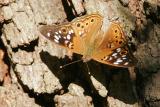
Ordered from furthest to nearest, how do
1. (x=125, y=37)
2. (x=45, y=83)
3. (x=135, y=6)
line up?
(x=135, y=6)
(x=125, y=37)
(x=45, y=83)

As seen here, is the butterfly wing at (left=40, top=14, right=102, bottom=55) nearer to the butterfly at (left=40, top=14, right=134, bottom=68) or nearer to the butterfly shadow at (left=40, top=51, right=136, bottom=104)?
the butterfly at (left=40, top=14, right=134, bottom=68)

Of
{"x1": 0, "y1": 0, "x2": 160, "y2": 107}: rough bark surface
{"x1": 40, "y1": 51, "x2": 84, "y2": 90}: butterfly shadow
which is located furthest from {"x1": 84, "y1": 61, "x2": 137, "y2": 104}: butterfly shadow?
{"x1": 40, "y1": 51, "x2": 84, "y2": 90}: butterfly shadow

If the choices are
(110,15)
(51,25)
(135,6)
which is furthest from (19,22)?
(135,6)

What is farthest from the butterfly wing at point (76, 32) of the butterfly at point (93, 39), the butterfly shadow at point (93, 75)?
the butterfly shadow at point (93, 75)

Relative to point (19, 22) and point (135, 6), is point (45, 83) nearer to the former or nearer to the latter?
point (19, 22)

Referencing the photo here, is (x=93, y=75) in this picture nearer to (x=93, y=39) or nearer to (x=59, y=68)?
(x=59, y=68)

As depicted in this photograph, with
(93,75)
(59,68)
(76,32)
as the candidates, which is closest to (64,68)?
(59,68)

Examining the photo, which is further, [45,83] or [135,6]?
[135,6]
